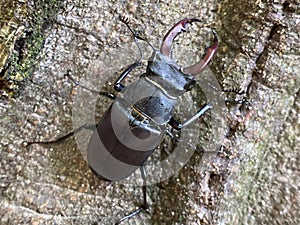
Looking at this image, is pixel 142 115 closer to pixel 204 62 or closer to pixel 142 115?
pixel 142 115

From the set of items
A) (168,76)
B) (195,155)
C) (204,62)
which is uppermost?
(204,62)

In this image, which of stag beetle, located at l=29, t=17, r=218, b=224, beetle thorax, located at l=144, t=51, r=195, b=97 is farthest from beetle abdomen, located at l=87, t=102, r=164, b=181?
beetle thorax, located at l=144, t=51, r=195, b=97

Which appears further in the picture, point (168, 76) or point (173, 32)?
point (168, 76)

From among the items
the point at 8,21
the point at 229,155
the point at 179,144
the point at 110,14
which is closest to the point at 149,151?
the point at 179,144

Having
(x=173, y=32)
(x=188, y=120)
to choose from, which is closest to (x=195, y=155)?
(x=188, y=120)

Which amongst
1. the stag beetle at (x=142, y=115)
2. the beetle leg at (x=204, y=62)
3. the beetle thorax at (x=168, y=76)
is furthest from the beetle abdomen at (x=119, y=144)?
the beetle leg at (x=204, y=62)

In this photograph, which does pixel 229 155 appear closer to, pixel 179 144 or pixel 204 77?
pixel 179 144

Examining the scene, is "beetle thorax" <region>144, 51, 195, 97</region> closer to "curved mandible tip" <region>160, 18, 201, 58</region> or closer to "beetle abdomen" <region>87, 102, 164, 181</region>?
"curved mandible tip" <region>160, 18, 201, 58</region>
